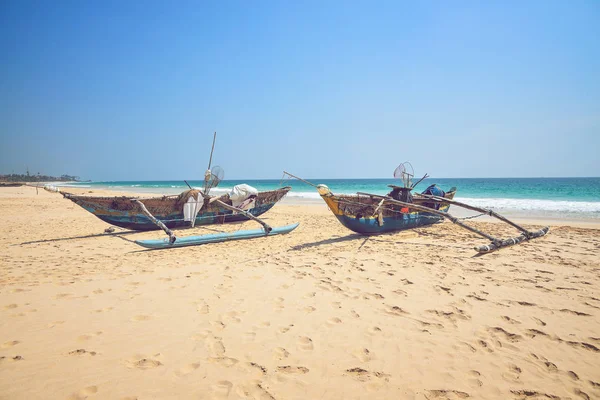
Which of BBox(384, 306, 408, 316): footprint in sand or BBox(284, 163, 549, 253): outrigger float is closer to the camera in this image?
BBox(384, 306, 408, 316): footprint in sand

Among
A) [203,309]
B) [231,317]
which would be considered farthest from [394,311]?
[203,309]

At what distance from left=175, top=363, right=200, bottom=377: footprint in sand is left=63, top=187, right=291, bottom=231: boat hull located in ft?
22.0

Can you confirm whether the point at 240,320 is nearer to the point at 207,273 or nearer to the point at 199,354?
the point at 199,354

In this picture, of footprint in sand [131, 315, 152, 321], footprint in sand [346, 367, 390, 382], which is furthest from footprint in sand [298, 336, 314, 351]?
footprint in sand [131, 315, 152, 321]

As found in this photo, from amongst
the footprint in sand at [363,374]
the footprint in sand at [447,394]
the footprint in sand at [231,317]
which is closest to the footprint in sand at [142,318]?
the footprint in sand at [231,317]

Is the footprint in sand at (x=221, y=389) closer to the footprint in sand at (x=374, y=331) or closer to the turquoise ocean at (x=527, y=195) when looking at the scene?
the footprint in sand at (x=374, y=331)

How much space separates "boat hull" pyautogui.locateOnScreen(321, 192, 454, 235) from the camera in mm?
6805

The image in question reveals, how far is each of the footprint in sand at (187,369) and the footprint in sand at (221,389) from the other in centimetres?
27

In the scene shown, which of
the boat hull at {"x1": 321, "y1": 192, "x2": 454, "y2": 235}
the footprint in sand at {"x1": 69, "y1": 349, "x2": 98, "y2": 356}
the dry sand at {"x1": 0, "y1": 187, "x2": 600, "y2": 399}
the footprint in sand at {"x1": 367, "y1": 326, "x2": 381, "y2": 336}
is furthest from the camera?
the boat hull at {"x1": 321, "y1": 192, "x2": 454, "y2": 235}

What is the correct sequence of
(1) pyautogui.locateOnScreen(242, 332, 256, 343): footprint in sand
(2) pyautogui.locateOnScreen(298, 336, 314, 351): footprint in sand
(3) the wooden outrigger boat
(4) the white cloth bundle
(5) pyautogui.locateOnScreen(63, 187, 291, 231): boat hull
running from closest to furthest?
1. (2) pyautogui.locateOnScreen(298, 336, 314, 351): footprint in sand
2. (1) pyautogui.locateOnScreen(242, 332, 256, 343): footprint in sand
3. (3) the wooden outrigger boat
4. (5) pyautogui.locateOnScreen(63, 187, 291, 231): boat hull
5. (4) the white cloth bundle

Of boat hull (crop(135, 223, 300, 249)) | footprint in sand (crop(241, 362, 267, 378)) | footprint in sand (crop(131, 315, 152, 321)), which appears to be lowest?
footprint in sand (crop(241, 362, 267, 378))

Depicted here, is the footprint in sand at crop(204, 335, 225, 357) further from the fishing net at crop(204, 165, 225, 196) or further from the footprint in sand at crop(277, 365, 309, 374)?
the fishing net at crop(204, 165, 225, 196)

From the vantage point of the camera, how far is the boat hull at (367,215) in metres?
6.80

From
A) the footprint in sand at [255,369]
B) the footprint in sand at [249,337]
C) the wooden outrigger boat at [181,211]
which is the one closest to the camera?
the footprint in sand at [255,369]
